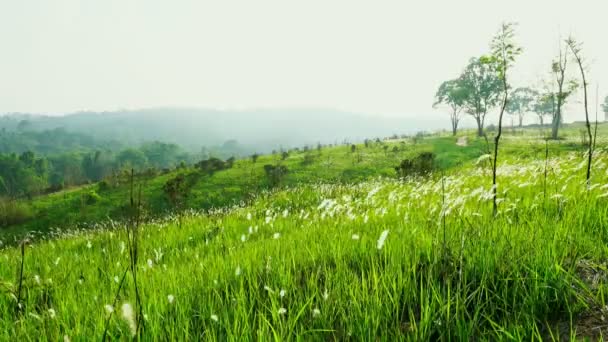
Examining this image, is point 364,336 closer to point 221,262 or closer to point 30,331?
point 221,262

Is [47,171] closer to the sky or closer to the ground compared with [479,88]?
closer to the ground

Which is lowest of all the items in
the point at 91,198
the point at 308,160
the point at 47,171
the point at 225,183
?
the point at 47,171

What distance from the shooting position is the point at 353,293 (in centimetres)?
226

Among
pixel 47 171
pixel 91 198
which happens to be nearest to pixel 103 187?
pixel 91 198

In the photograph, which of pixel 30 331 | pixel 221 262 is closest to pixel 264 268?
pixel 221 262

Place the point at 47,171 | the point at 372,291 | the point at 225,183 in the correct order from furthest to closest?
1. the point at 47,171
2. the point at 225,183
3. the point at 372,291

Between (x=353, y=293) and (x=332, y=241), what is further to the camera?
(x=332, y=241)

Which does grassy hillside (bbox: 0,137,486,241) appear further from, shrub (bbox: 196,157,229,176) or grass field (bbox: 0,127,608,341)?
grass field (bbox: 0,127,608,341)

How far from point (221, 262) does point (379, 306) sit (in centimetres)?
184

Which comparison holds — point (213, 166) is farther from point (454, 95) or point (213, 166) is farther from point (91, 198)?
point (454, 95)

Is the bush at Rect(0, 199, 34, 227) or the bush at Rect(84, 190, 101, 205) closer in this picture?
the bush at Rect(0, 199, 34, 227)

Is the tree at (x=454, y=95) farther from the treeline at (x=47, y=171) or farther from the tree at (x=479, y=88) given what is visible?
the treeline at (x=47, y=171)

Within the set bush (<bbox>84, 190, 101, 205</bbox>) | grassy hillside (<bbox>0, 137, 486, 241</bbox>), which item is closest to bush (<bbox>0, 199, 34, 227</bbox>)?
grassy hillside (<bbox>0, 137, 486, 241</bbox>)

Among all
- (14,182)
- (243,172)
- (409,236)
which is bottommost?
(14,182)
